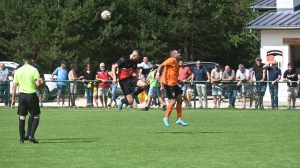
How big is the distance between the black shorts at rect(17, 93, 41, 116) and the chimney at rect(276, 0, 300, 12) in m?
23.9

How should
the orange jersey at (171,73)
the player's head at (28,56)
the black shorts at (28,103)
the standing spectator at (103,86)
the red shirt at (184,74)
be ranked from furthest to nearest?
the standing spectator at (103,86) → the red shirt at (184,74) → the orange jersey at (171,73) → the black shorts at (28,103) → the player's head at (28,56)

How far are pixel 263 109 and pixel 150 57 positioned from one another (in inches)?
759

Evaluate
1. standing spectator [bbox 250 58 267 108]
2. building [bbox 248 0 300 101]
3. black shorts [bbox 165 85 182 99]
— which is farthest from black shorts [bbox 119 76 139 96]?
building [bbox 248 0 300 101]

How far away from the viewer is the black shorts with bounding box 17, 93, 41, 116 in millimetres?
15344

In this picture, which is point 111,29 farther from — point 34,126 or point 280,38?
point 34,126

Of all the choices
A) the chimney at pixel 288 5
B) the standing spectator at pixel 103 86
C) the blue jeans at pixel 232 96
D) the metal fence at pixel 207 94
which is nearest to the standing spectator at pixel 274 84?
the metal fence at pixel 207 94

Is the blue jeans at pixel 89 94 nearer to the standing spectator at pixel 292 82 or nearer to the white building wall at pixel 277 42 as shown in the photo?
the standing spectator at pixel 292 82

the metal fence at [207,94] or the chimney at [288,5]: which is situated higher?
the chimney at [288,5]

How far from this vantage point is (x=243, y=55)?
5431 centimetres

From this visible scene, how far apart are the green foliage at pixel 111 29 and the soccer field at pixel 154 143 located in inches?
872

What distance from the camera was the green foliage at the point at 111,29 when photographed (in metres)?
45.6

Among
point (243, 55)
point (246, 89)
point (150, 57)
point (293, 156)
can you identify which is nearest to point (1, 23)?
point (150, 57)

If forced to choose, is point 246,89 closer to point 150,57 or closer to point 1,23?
point 150,57

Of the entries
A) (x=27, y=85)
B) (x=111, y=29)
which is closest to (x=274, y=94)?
(x=27, y=85)
